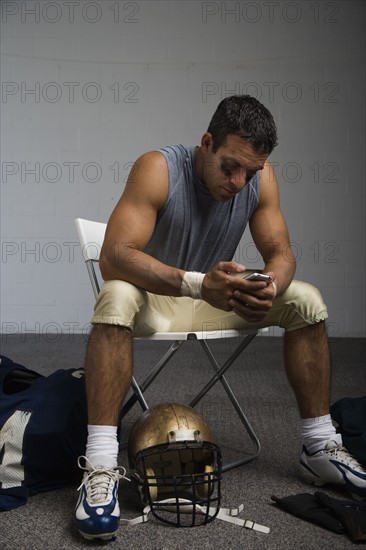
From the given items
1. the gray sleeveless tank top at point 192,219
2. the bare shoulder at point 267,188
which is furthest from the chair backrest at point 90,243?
the bare shoulder at point 267,188

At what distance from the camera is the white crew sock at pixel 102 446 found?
66.8 inches

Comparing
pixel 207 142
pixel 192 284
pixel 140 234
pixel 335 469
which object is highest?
pixel 207 142

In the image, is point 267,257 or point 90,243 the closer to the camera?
point 267,257

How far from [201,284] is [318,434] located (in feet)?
1.81

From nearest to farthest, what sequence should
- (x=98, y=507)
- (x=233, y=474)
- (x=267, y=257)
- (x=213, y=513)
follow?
(x=98, y=507) < (x=213, y=513) < (x=233, y=474) < (x=267, y=257)

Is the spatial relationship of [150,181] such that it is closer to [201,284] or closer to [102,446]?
[201,284]

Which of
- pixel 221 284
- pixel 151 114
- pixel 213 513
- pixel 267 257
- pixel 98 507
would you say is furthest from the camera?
pixel 151 114

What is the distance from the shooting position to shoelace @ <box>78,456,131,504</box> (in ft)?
5.22

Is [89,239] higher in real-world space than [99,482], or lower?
higher

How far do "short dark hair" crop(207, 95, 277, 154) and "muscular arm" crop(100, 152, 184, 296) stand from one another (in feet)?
0.66

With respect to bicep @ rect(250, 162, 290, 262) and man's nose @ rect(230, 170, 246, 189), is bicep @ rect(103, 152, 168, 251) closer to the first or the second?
man's nose @ rect(230, 170, 246, 189)

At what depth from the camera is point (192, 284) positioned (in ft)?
6.10

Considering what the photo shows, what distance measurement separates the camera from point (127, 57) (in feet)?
17.6

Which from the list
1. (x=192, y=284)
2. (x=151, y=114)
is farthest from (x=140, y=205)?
(x=151, y=114)
